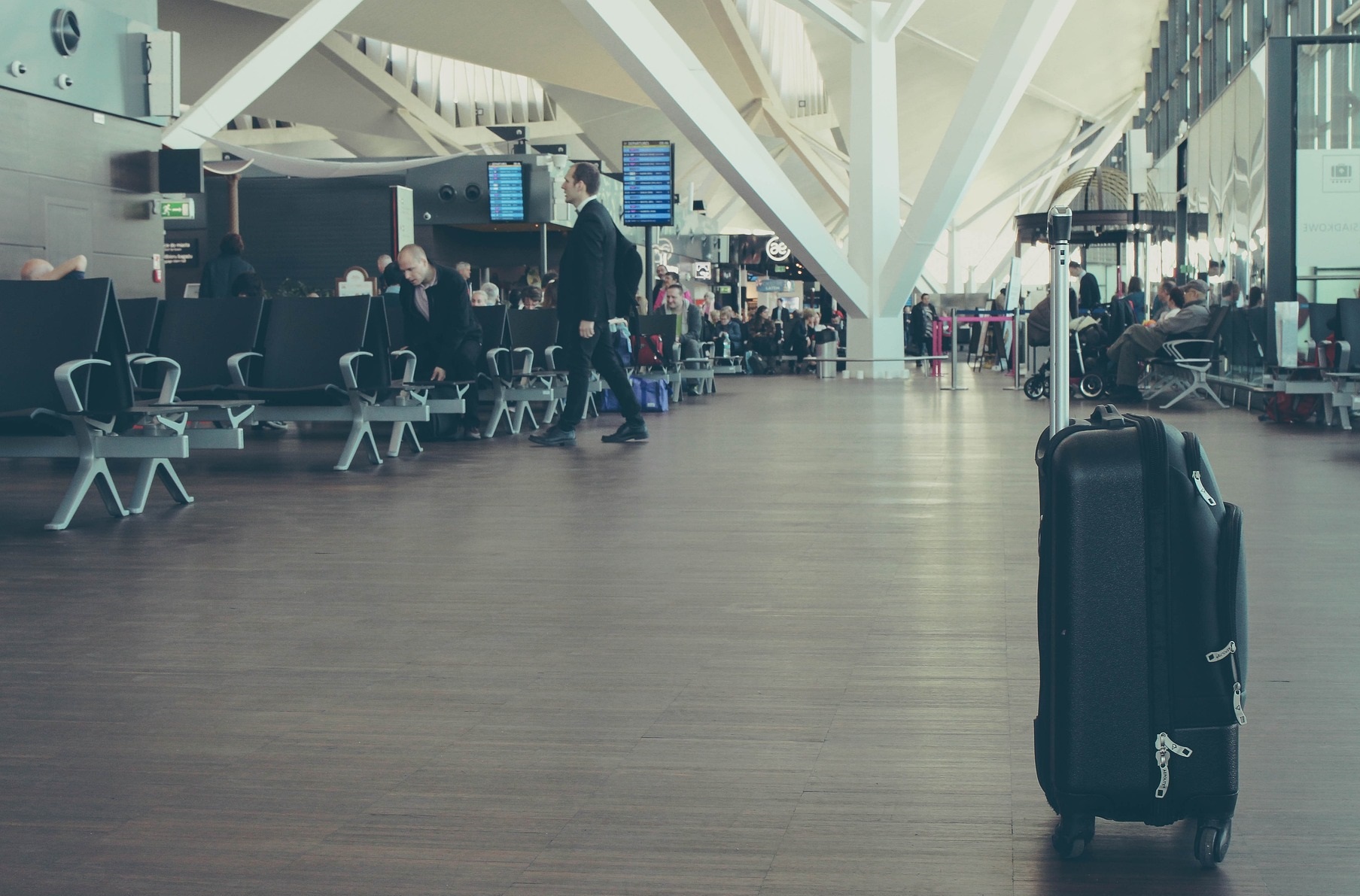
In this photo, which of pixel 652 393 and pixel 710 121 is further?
pixel 710 121

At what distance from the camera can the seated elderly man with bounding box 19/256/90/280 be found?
916cm

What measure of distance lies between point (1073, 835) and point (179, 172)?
1181 centimetres

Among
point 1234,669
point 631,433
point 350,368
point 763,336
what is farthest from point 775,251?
point 1234,669

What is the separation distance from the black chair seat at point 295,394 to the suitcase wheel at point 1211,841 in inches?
268

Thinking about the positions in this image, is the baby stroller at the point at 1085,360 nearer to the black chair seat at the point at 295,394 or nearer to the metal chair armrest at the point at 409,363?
the metal chair armrest at the point at 409,363

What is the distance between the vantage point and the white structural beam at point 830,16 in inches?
828

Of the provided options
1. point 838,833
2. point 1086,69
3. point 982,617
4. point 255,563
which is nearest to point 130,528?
point 255,563

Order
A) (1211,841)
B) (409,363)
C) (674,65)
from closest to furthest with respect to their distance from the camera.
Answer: (1211,841) < (409,363) < (674,65)

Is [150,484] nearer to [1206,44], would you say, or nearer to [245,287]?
[245,287]

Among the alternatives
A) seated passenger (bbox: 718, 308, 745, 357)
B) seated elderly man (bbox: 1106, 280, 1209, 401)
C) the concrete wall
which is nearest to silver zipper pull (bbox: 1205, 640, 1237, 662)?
the concrete wall

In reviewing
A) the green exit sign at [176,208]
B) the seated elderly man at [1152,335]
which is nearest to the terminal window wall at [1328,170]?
the seated elderly man at [1152,335]

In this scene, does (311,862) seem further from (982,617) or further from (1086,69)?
(1086,69)

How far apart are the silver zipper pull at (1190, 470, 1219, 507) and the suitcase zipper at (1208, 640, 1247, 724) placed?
20 cm

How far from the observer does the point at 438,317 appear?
10.3 m
